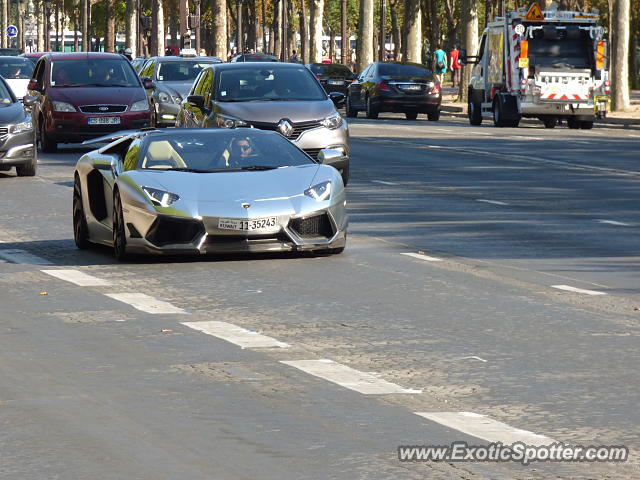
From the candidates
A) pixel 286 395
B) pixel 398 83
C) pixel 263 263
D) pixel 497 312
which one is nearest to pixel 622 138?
pixel 398 83

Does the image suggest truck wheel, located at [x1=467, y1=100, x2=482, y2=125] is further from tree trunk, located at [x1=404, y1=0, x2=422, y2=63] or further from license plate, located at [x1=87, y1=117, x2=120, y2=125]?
tree trunk, located at [x1=404, y1=0, x2=422, y2=63]

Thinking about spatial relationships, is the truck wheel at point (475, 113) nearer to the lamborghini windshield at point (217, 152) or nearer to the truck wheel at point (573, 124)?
the truck wheel at point (573, 124)

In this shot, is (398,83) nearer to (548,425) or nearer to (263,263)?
(263,263)

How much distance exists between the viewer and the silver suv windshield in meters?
24.5

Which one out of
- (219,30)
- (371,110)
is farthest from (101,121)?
(219,30)

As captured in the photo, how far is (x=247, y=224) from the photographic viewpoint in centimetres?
1412

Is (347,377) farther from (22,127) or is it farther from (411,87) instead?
(411,87)

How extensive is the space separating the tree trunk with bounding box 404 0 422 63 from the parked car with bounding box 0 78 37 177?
150ft

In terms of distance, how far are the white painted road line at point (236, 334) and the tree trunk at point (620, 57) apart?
128 ft

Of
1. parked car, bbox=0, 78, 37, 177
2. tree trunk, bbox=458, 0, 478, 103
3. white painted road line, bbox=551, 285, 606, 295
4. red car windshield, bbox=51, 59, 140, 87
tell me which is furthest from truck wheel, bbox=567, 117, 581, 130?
white painted road line, bbox=551, 285, 606, 295

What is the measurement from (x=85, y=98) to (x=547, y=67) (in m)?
14.6

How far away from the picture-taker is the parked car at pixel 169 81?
37062 millimetres

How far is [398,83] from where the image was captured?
4881 cm

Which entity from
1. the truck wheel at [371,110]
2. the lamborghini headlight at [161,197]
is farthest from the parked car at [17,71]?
the lamborghini headlight at [161,197]
